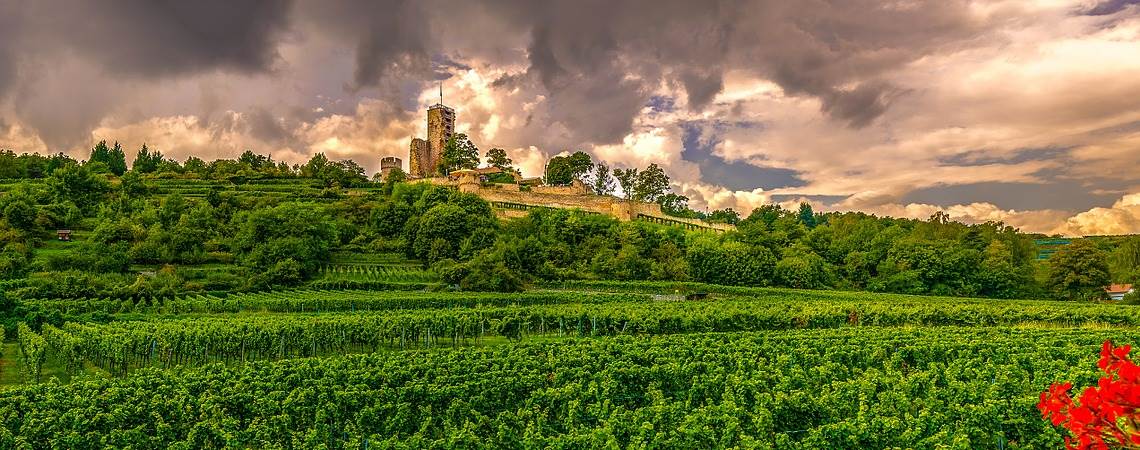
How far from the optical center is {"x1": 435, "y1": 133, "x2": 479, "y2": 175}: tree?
11825 cm

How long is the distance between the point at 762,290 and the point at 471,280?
2859cm

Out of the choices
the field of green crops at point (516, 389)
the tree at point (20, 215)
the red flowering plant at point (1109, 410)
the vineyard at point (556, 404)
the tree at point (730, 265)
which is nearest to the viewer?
the red flowering plant at point (1109, 410)

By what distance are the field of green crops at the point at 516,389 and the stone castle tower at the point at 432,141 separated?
5097 inches

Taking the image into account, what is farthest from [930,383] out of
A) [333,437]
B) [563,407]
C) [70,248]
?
[70,248]

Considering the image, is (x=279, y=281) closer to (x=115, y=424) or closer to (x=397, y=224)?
(x=397, y=224)

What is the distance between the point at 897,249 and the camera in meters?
74.4

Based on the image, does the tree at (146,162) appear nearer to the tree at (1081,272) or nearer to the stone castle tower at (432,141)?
the stone castle tower at (432,141)

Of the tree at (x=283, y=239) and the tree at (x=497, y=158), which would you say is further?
the tree at (x=497, y=158)

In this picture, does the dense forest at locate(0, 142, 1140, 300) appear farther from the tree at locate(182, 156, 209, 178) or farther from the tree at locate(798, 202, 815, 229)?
the tree at locate(798, 202, 815, 229)

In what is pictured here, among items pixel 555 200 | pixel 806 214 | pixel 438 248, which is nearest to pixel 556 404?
pixel 438 248

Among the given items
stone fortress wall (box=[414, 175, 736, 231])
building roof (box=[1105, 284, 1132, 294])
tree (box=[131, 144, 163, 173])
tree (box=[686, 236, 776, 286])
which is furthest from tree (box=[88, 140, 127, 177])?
building roof (box=[1105, 284, 1132, 294])

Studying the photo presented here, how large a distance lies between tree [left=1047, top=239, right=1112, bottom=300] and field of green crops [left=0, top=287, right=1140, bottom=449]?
48207mm

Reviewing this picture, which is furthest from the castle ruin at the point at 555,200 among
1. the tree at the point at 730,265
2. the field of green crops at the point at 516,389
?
the field of green crops at the point at 516,389

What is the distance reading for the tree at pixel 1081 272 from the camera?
216 ft
